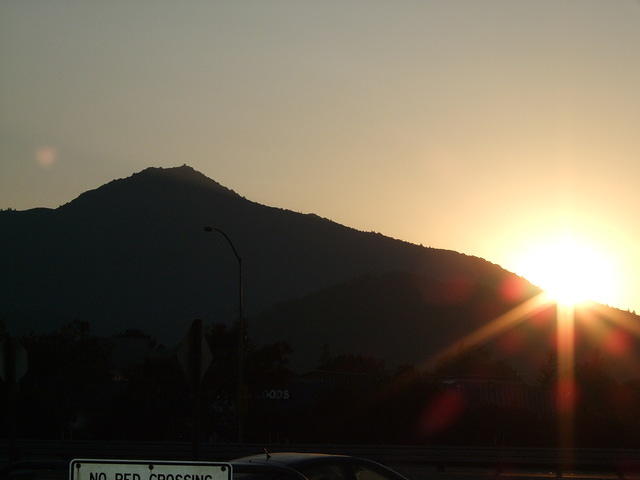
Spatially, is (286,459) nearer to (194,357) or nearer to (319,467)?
(319,467)

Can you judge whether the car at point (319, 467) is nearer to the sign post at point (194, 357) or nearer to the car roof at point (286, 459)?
the car roof at point (286, 459)

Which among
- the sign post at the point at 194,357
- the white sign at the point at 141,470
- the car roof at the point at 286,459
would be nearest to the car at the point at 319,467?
the car roof at the point at 286,459

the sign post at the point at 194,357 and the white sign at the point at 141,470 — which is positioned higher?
the sign post at the point at 194,357

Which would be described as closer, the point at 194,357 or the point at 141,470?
the point at 141,470

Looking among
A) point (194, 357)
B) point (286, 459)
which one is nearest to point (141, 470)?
point (286, 459)

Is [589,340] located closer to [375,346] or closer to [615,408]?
[375,346]

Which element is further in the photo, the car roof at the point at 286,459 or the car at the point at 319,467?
the car roof at the point at 286,459

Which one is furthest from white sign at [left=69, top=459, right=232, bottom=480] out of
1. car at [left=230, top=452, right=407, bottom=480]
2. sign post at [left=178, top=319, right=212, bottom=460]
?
sign post at [left=178, top=319, right=212, bottom=460]

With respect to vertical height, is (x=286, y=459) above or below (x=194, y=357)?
below

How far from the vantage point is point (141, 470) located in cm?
459

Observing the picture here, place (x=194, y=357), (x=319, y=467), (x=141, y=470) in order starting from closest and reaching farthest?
(x=141, y=470), (x=319, y=467), (x=194, y=357)

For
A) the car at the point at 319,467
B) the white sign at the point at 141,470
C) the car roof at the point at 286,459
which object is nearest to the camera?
the white sign at the point at 141,470

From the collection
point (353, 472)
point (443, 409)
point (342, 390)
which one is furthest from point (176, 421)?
point (353, 472)

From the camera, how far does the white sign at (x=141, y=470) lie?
4.57 m
